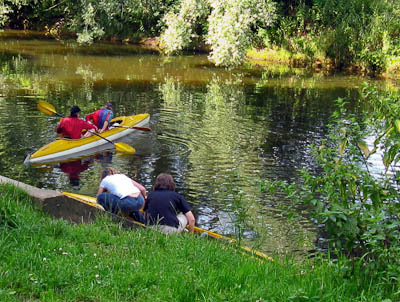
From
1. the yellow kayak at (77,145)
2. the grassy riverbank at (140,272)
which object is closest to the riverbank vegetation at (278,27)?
the yellow kayak at (77,145)

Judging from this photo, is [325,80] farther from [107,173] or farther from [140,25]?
[107,173]

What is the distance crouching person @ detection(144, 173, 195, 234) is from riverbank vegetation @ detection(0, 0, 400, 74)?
61.1ft

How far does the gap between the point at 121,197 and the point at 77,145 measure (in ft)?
18.8

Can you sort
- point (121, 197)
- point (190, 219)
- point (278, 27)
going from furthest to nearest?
point (278, 27)
point (121, 197)
point (190, 219)

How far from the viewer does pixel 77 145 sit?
1287cm

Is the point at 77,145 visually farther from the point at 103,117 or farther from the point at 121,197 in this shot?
the point at 121,197

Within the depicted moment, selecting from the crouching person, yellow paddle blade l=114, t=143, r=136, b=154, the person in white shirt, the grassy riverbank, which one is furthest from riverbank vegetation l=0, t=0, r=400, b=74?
the grassy riverbank

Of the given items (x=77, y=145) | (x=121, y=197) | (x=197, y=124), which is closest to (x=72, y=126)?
(x=77, y=145)

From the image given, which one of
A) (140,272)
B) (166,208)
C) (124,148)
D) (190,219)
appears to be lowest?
(124,148)

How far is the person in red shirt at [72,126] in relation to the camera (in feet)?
41.6

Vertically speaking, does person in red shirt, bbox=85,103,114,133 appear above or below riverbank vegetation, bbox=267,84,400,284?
below

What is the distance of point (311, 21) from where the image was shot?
34.2 meters

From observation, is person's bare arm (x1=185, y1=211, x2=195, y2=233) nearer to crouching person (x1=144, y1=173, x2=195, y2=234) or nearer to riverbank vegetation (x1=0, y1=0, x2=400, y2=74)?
crouching person (x1=144, y1=173, x2=195, y2=234)

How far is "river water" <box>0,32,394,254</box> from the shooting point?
384 inches
